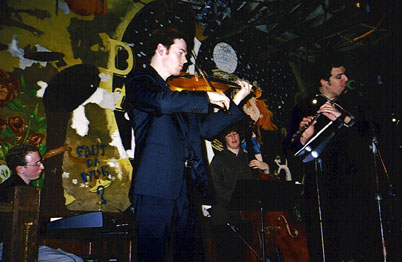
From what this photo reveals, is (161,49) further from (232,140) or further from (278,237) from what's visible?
(278,237)

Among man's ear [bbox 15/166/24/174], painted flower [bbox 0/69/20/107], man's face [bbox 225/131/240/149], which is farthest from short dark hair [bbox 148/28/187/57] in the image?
man's ear [bbox 15/166/24/174]

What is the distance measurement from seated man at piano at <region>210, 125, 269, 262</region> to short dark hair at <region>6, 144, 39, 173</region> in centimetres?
188

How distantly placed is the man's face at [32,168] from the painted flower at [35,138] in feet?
0.33

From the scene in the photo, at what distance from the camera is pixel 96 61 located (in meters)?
3.62

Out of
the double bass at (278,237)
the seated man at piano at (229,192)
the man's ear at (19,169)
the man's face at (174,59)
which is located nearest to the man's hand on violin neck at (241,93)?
the man's face at (174,59)

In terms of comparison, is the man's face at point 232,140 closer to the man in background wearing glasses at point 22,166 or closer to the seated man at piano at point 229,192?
the seated man at piano at point 229,192

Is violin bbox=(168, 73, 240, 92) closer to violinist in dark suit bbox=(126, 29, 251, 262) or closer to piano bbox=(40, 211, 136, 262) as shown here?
violinist in dark suit bbox=(126, 29, 251, 262)

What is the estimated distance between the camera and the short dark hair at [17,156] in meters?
3.00

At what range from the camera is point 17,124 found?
3104mm

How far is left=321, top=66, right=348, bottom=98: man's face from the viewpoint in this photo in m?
Answer: 4.44

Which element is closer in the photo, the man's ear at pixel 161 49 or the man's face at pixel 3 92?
the man's face at pixel 3 92

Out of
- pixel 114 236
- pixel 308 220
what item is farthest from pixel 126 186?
pixel 308 220

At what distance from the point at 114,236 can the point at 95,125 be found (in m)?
1.28

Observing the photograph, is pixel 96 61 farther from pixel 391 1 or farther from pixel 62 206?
pixel 391 1
